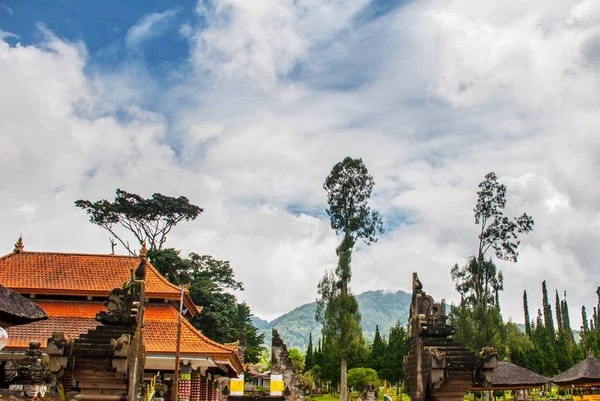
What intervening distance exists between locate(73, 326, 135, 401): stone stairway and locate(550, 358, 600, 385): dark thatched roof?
32.6m

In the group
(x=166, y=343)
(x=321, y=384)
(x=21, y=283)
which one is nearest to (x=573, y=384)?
(x=166, y=343)

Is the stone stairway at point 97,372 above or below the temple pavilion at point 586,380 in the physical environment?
above

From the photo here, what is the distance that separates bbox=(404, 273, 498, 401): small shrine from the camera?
1112cm

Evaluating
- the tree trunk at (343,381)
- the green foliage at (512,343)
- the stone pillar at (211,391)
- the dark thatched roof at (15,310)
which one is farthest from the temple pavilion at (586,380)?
the dark thatched roof at (15,310)

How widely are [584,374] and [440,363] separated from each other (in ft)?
94.9

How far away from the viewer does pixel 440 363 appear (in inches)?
434

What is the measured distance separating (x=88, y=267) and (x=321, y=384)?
5130cm

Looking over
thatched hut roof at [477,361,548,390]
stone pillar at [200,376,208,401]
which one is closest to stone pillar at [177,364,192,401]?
stone pillar at [200,376,208,401]

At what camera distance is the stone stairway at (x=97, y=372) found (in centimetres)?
1043

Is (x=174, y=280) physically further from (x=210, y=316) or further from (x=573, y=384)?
(x=573, y=384)

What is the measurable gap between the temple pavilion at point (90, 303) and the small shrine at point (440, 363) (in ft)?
53.5

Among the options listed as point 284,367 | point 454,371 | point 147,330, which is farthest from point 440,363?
point 284,367

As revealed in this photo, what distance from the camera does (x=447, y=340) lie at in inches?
457

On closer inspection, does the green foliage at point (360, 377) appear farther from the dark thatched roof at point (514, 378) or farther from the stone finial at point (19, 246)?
the stone finial at point (19, 246)
